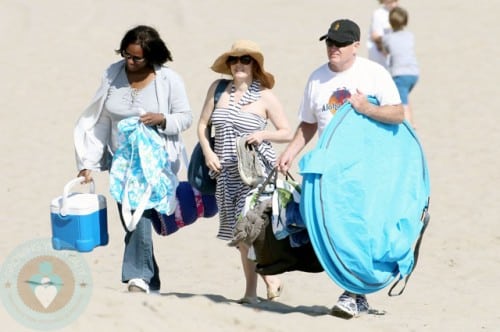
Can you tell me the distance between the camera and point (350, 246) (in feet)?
23.1

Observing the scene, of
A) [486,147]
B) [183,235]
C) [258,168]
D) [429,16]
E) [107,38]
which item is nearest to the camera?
Result: [258,168]

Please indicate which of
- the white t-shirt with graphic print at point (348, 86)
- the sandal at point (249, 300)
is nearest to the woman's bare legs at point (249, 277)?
the sandal at point (249, 300)

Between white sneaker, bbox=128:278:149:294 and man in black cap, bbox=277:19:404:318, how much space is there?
1.25 meters

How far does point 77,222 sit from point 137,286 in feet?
1.88

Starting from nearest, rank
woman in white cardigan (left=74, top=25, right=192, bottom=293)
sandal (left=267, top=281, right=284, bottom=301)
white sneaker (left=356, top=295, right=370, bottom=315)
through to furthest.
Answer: white sneaker (left=356, top=295, right=370, bottom=315), woman in white cardigan (left=74, top=25, right=192, bottom=293), sandal (left=267, top=281, right=284, bottom=301)

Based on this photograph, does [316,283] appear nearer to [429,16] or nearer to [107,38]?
[107,38]

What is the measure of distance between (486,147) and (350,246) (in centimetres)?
643

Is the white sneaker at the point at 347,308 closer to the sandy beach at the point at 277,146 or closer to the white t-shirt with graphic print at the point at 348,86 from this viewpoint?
the sandy beach at the point at 277,146

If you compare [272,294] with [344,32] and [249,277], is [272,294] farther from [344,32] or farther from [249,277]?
[344,32]

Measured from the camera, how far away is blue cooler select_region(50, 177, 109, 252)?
25.1ft

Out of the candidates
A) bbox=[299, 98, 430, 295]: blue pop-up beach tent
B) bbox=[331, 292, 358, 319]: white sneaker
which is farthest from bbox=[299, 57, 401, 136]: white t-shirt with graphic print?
bbox=[331, 292, 358, 319]: white sneaker

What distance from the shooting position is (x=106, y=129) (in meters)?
7.88

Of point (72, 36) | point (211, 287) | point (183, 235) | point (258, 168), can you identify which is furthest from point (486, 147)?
point (72, 36)

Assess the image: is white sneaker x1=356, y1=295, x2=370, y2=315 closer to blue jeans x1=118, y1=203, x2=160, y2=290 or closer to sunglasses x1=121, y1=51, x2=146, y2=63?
blue jeans x1=118, y1=203, x2=160, y2=290
